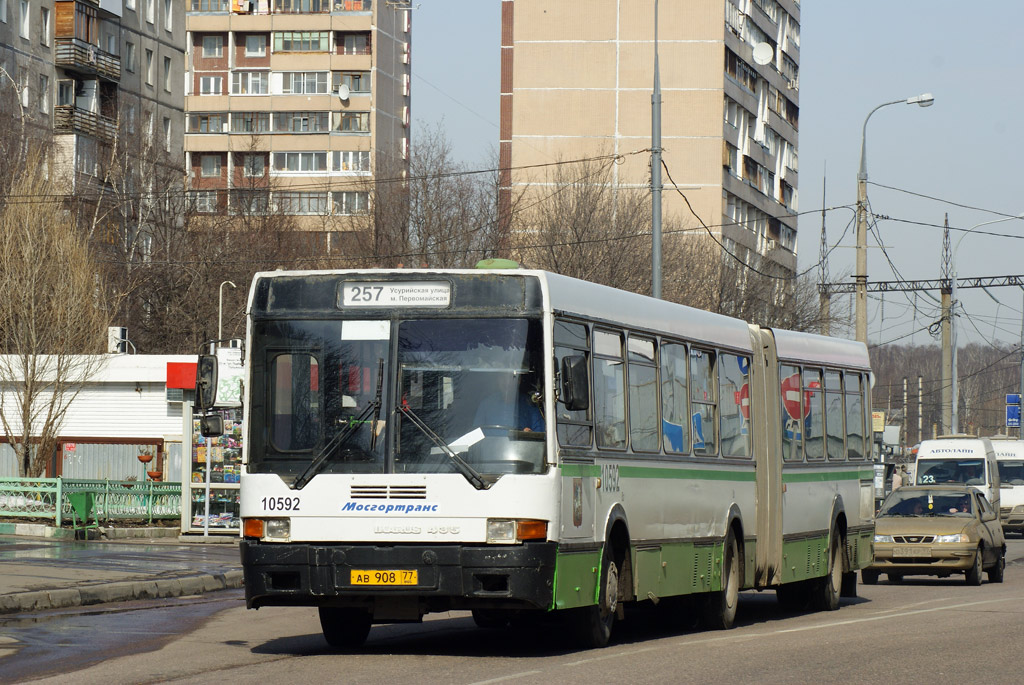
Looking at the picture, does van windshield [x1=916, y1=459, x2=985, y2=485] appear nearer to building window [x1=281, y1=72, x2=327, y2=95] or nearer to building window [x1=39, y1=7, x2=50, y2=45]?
building window [x1=39, y1=7, x2=50, y2=45]

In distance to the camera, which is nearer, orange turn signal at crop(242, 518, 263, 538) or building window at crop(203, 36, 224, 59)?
orange turn signal at crop(242, 518, 263, 538)

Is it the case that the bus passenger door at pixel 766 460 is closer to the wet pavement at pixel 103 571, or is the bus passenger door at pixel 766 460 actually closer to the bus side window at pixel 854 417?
the bus side window at pixel 854 417

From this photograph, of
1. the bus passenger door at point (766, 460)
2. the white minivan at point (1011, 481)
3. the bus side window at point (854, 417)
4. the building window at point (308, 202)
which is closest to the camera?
the bus passenger door at point (766, 460)

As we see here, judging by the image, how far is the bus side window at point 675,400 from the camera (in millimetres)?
14406

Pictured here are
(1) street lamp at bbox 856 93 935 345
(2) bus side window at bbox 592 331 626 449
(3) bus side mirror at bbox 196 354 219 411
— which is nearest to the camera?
(3) bus side mirror at bbox 196 354 219 411

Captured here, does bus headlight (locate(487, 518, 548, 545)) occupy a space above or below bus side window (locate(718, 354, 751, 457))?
below

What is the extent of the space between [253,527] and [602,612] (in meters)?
2.75

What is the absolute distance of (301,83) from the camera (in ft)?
335

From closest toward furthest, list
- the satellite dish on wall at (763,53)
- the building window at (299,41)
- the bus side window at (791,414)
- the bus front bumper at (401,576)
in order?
the bus front bumper at (401,576) → the bus side window at (791,414) → the satellite dish on wall at (763,53) → the building window at (299,41)

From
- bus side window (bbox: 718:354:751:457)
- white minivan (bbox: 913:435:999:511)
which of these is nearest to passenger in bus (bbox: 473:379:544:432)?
bus side window (bbox: 718:354:751:457)

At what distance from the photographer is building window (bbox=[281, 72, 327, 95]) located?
102 metres

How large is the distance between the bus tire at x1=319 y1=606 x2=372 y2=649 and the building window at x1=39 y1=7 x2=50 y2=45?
60.1 metres

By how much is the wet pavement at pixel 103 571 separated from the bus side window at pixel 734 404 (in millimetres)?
6821

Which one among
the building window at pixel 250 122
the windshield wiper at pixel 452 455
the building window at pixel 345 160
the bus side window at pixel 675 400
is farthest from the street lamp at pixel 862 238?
the building window at pixel 250 122
